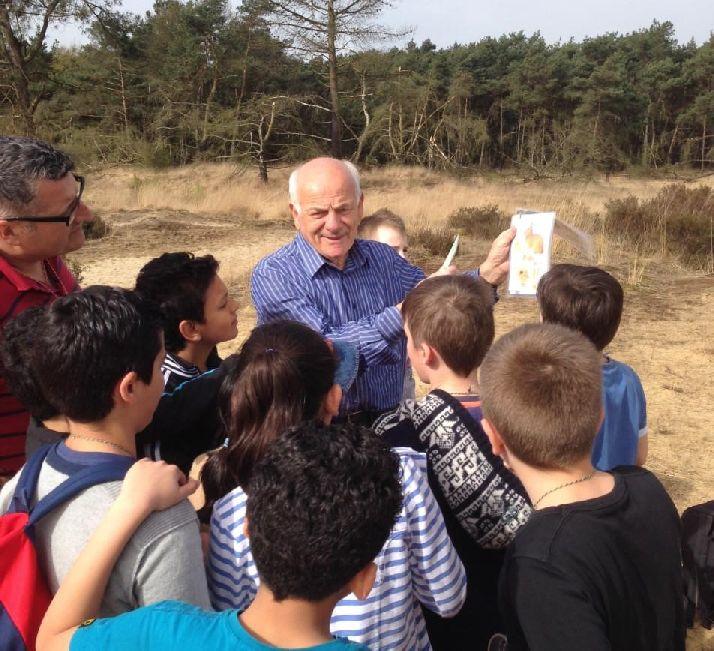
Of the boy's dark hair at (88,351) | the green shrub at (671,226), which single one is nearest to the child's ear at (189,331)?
the boy's dark hair at (88,351)

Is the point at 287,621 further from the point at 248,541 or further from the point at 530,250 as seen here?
the point at 530,250

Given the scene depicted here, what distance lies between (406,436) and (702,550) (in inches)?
62.6

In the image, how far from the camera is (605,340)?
2.51 m

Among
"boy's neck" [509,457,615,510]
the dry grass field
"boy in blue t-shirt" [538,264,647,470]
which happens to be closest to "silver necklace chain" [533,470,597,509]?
"boy's neck" [509,457,615,510]

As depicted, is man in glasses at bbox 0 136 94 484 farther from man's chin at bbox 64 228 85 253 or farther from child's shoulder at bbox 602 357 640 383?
child's shoulder at bbox 602 357 640 383

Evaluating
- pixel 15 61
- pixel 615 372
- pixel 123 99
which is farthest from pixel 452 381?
pixel 123 99

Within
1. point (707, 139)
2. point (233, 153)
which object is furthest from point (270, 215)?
point (707, 139)

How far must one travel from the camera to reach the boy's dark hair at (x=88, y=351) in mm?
1518

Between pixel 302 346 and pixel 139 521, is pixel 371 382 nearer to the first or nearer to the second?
pixel 302 346

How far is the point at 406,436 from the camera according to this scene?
6.32 ft

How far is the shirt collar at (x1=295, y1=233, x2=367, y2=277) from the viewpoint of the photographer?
2.94 metres

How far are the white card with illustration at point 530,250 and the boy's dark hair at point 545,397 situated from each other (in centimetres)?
127

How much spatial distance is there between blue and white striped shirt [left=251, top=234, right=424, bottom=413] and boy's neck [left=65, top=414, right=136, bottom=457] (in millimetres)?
1262

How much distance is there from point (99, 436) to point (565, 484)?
1.11m
